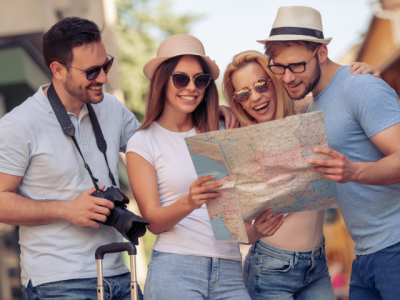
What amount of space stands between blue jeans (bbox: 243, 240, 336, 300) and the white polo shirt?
0.84 metres

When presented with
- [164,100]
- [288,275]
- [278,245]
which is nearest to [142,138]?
[164,100]

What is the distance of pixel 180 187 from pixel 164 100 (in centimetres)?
61

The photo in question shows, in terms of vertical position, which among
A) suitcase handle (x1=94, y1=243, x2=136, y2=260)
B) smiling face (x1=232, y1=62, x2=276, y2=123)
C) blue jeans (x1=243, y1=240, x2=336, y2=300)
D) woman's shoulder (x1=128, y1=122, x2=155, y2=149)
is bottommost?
blue jeans (x1=243, y1=240, x2=336, y2=300)

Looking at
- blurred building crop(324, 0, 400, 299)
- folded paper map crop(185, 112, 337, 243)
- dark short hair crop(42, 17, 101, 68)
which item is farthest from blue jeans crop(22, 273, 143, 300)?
blurred building crop(324, 0, 400, 299)

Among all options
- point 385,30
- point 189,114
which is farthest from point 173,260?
point 385,30

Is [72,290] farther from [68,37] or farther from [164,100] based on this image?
[68,37]

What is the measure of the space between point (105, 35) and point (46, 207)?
11890 millimetres

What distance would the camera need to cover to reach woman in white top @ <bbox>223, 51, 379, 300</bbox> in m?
2.70

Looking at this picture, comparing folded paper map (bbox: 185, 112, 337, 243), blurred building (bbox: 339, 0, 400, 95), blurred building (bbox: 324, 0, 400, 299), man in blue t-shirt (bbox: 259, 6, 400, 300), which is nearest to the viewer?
folded paper map (bbox: 185, 112, 337, 243)

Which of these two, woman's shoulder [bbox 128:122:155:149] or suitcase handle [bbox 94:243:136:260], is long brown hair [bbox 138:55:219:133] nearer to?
woman's shoulder [bbox 128:122:155:149]

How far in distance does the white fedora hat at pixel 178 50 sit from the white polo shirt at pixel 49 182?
2.09ft

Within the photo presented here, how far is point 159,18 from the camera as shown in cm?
2395

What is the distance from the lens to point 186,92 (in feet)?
8.93

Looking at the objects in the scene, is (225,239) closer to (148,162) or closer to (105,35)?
(148,162)
